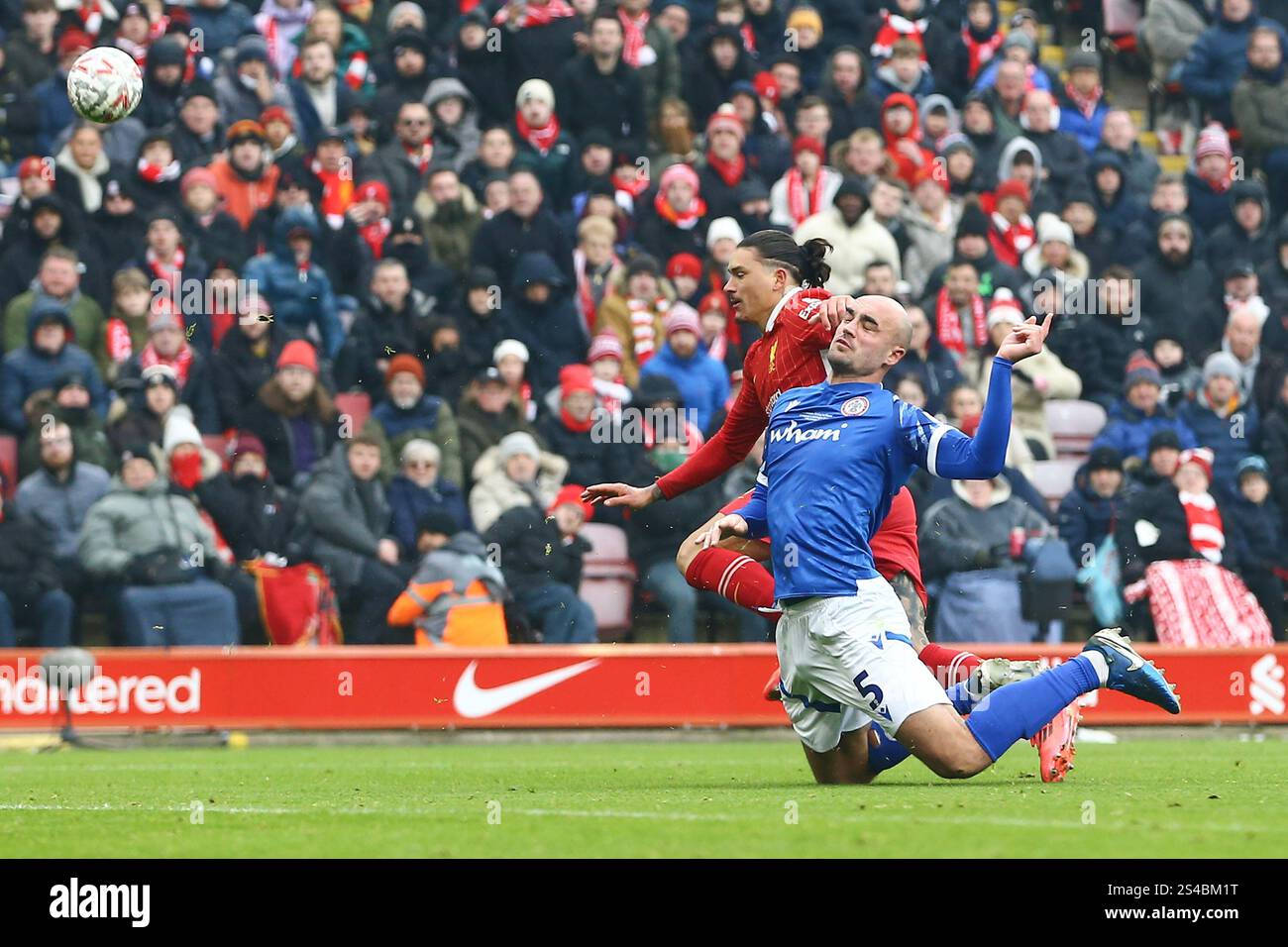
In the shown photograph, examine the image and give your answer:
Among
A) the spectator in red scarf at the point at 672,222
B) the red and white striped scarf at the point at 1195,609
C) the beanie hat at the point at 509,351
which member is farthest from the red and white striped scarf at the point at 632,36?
the red and white striped scarf at the point at 1195,609

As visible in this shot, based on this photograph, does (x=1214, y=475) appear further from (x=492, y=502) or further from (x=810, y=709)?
(x=810, y=709)

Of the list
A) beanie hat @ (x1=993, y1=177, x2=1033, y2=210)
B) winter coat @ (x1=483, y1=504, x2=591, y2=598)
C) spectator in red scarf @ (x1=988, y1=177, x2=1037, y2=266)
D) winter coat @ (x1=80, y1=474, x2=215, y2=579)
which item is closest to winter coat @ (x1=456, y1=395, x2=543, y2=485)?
winter coat @ (x1=483, y1=504, x2=591, y2=598)

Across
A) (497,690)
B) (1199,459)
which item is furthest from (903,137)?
(497,690)

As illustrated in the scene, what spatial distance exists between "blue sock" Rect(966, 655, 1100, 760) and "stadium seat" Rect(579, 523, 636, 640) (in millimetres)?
7182

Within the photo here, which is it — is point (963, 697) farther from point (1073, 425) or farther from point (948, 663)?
point (1073, 425)

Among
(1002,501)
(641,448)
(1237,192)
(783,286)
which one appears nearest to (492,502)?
(641,448)

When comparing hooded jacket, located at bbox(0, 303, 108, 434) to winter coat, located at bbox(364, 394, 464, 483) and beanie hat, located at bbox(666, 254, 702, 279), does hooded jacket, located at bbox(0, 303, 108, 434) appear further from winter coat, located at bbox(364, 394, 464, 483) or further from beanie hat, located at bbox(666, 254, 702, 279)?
beanie hat, located at bbox(666, 254, 702, 279)

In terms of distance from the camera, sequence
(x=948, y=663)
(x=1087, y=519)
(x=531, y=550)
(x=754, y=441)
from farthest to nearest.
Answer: (x=1087, y=519) < (x=531, y=550) < (x=754, y=441) < (x=948, y=663)

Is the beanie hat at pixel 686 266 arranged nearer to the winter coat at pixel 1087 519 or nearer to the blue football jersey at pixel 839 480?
the winter coat at pixel 1087 519

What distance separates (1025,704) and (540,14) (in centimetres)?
1172

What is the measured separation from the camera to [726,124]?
58.2ft

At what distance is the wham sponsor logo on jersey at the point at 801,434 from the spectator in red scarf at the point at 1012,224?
985cm

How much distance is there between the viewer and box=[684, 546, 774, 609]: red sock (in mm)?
8898

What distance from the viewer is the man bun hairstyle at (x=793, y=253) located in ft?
30.5
